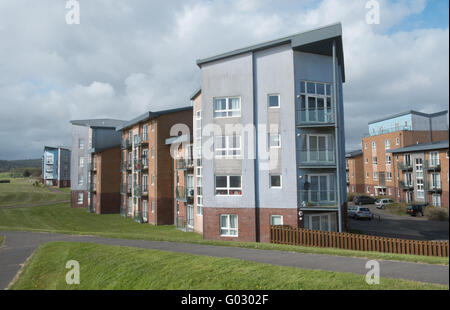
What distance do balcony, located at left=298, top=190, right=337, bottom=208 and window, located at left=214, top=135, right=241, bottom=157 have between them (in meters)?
4.58

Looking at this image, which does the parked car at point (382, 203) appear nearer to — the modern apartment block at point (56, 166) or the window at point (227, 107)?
the window at point (227, 107)

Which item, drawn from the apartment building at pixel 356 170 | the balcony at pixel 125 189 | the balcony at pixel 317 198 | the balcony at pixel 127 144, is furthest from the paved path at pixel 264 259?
the apartment building at pixel 356 170

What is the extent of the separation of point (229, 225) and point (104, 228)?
14.7 metres

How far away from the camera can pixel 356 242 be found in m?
15.8

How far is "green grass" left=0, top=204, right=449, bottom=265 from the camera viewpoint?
519 inches

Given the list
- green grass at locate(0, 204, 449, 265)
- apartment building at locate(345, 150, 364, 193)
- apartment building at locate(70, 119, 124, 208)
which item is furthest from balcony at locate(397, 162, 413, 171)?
apartment building at locate(70, 119, 124, 208)

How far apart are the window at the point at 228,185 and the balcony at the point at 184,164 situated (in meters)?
5.57

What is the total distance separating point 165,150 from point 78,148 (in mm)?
26128

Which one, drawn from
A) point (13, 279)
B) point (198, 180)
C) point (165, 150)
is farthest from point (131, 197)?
point (13, 279)

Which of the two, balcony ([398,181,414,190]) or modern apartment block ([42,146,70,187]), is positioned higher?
modern apartment block ([42,146,70,187])

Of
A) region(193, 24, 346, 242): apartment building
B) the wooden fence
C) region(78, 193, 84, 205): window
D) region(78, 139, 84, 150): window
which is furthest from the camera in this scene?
region(78, 139, 84, 150): window

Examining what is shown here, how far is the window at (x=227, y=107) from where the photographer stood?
21.5 meters

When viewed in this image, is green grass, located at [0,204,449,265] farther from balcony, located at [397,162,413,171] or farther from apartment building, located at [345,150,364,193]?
apartment building, located at [345,150,364,193]

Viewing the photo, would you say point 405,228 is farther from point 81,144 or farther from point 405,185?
point 81,144
